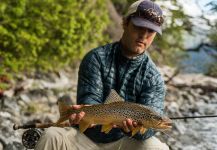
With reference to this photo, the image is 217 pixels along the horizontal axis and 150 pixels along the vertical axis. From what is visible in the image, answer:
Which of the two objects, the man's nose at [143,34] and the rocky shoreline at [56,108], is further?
the rocky shoreline at [56,108]

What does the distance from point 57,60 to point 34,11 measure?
1.55 meters

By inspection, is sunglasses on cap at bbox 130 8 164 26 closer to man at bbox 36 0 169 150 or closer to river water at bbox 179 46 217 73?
man at bbox 36 0 169 150

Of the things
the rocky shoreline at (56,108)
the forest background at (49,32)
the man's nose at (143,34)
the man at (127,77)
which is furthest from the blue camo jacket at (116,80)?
the forest background at (49,32)

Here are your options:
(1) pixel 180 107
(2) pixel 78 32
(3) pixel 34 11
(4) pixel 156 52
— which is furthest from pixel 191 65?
(3) pixel 34 11

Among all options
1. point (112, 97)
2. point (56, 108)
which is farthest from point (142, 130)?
point (56, 108)

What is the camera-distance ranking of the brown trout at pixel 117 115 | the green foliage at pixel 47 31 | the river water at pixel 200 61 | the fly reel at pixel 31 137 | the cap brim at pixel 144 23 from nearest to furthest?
the brown trout at pixel 117 115
the cap brim at pixel 144 23
the fly reel at pixel 31 137
the green foliage at pixel 47 31
the river water at pixel 200 61

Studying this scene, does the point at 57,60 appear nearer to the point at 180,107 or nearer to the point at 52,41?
the point at 52,41

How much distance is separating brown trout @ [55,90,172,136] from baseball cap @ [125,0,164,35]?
0.76 metres

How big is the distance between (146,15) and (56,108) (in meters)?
5.53

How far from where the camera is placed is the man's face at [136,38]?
4.87 meters

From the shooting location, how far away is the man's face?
16.0 ft

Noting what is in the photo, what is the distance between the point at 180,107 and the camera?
13.4 meters

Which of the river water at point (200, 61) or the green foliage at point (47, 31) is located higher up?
the green foliage at point (47, 31)

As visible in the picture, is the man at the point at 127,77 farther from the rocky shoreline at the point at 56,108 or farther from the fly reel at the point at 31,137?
the rocky shoreline at the point at 56,108
